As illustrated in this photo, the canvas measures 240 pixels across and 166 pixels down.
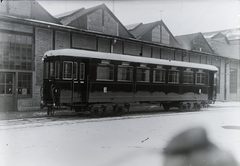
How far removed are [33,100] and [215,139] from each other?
9810mm

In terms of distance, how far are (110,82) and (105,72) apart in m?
0.55

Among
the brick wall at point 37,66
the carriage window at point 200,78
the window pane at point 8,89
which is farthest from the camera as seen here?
the carriage window at point 200,78

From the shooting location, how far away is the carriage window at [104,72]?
1178 cm

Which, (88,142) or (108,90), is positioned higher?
(108,90)

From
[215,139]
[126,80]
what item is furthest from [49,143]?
[126,80]

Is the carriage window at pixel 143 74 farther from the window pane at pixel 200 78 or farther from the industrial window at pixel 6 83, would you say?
the industrial window at pixel 6 83

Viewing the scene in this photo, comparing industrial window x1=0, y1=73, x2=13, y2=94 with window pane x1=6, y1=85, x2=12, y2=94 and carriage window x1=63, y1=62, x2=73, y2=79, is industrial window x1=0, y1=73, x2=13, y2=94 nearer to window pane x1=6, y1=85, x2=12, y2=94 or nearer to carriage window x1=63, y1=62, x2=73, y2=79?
window pane x1=6, y1=85, x2=12, y2=94

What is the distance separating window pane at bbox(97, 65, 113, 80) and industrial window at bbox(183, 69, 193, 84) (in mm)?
5727

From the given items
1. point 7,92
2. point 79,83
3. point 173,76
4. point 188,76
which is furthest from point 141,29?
point 7,92

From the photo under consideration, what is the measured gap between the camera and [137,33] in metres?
24.1

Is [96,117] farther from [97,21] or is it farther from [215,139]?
[97,21]

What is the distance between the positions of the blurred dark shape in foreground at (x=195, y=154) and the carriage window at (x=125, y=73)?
5697 mm

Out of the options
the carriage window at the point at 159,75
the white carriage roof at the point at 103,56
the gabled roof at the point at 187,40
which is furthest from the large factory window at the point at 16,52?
the gabled roof at the point at 187,40

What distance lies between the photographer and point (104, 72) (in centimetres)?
1198
